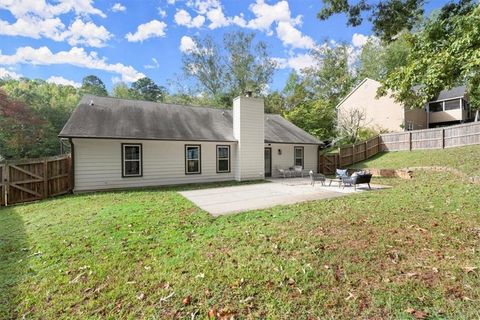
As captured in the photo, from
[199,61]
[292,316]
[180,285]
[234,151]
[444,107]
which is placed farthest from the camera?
[199,61]

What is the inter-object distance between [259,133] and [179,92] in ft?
69.5

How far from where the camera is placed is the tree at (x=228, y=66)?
30.5m

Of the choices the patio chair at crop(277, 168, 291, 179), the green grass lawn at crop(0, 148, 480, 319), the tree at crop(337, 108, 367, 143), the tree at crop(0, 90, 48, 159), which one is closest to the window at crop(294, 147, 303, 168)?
the patio chair at crop(277, 168, 291, 179)

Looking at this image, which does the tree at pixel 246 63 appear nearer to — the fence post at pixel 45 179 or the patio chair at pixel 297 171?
the patio chair at pixel 297 171

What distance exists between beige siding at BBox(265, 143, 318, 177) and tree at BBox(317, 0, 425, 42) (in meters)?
9.03

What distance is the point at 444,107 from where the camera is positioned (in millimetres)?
27125

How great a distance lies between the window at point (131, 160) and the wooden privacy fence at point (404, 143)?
41.0 ft

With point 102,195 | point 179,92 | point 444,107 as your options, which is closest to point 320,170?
point 102,195

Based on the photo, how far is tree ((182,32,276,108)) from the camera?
30516 mm

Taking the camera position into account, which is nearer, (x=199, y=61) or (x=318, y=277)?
(x=318, y=277)

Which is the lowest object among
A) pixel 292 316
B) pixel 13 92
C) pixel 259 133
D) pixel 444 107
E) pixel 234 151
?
pixel 292 316

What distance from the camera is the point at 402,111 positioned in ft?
78.9

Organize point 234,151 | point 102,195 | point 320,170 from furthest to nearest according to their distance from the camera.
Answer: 1. point 320,170
2. point 234,151
3. point 102,195

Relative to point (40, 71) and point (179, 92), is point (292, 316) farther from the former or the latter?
point (40, 71)
